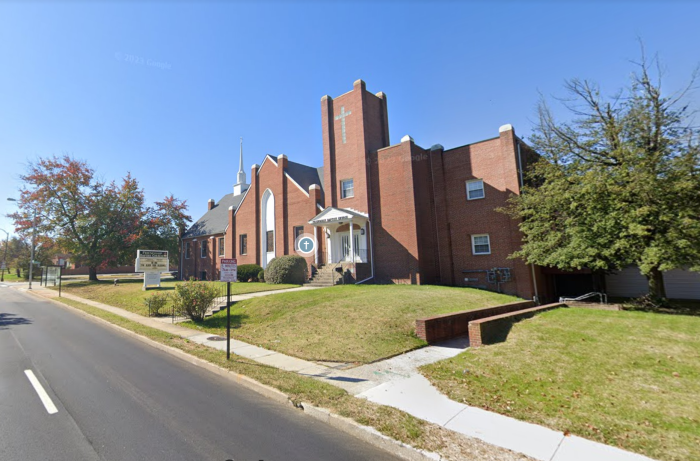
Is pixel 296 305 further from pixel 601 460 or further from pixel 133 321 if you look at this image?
pixel 601 460

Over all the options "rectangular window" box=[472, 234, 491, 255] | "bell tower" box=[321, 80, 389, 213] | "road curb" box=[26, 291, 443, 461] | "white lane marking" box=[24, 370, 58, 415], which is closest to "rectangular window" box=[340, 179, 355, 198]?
"bell tower" box=[321, 80, 389, 213]

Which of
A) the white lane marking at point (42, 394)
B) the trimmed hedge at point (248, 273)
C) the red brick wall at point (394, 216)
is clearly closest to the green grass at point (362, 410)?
the white lane marking at point (42, 394)

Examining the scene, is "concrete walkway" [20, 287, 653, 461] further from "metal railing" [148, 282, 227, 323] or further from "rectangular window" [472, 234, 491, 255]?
"rectangular window" [472, 234, 491, 255]

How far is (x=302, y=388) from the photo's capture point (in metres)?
6.05

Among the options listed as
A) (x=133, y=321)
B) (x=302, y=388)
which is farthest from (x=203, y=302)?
(x=302, y=388)

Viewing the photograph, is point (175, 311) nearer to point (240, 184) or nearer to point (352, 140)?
point (352, 140)

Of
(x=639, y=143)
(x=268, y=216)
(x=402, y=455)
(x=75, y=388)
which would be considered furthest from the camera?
(x=268, y=216)

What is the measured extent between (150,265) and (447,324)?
21.0 m

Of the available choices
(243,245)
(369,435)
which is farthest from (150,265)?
(369,435)

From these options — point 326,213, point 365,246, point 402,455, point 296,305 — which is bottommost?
point 402,455

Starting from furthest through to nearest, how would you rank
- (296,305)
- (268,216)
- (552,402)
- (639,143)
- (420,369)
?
1. (268,216)
2. (639,143)
3. (296,305)
4. (420,369)
5. (552,402)

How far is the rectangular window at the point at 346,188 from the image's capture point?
77.5ft

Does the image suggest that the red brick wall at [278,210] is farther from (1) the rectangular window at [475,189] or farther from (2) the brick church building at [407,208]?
(1) the rectangular window at [475,189]

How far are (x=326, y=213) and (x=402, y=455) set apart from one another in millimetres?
18810
